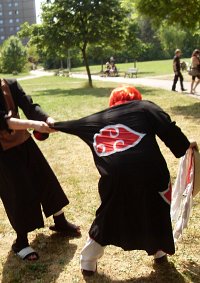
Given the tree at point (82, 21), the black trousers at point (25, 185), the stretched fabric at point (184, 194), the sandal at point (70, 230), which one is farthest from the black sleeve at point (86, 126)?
the tree at point (82, 21)

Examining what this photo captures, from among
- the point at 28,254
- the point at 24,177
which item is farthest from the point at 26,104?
the point at 28,254

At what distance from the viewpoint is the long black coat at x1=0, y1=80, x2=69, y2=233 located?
11.4 feet

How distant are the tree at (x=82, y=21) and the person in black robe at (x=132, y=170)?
19.9 meters

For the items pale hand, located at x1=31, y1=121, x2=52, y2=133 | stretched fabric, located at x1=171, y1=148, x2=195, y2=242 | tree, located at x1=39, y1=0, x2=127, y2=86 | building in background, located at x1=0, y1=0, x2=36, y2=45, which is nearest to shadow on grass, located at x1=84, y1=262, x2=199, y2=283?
stretched fabric, located at x1=171, y1=148, x2=195, y2=242

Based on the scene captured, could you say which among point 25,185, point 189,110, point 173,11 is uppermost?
point 173,11

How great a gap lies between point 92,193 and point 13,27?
464 feet

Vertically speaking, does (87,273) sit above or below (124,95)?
below

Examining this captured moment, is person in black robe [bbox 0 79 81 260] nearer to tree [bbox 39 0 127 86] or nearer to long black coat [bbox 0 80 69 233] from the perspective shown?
long black coat [bbox 0 80 69 233]

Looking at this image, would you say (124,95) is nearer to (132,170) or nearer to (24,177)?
(132,170)

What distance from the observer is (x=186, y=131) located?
8742mm

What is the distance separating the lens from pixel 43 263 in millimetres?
3668

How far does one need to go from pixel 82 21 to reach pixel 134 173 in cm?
2070

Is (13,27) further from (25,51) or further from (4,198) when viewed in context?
(4,198)

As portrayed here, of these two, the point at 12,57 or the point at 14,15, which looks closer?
the point at 12,57
